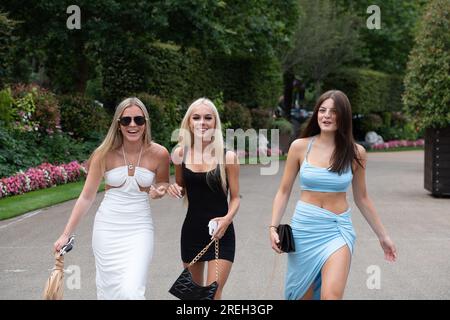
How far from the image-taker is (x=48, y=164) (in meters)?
17.6

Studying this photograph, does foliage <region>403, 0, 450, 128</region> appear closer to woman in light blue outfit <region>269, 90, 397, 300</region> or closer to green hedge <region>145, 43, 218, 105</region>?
green hedge <region>145, 43, 218, 105</region>

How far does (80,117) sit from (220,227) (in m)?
16.1

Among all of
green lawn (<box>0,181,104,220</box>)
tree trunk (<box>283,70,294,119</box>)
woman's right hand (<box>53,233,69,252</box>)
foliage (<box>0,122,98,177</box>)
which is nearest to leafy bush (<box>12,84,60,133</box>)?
foliage (<box>0,122,98,177</box>)

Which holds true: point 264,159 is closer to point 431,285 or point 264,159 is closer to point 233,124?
point 233,124

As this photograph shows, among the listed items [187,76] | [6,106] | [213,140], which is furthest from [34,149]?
[213,140]

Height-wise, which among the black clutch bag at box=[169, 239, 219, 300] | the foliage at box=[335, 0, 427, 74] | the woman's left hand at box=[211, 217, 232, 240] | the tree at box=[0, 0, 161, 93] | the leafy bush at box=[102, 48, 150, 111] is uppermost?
the foliage at box=[335, 0, 427, 74]

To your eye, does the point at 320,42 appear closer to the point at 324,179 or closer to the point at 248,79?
the point at 248,79

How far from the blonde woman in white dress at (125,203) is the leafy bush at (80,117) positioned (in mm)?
15293

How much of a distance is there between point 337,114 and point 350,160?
0.34 metres

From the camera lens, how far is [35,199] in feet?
47.0

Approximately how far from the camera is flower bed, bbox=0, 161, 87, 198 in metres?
14.9

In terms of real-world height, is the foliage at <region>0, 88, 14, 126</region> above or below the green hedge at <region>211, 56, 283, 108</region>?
below

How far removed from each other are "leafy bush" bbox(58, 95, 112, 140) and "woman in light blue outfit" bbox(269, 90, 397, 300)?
51.6 feet
